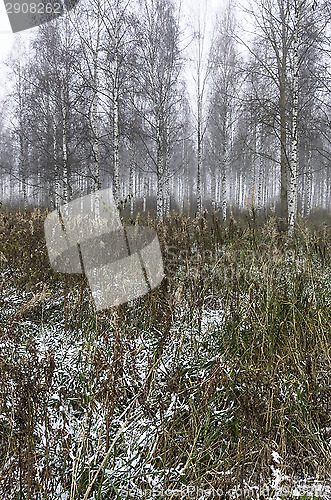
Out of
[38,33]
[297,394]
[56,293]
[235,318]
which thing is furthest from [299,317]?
[38,33]

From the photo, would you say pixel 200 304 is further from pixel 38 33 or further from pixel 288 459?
pixel 38 33

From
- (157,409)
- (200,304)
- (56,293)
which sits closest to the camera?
(157,409)

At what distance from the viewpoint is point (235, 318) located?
2480 millimetres

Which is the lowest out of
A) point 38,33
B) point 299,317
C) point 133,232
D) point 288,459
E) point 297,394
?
Result: point 288,459

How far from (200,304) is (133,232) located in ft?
7.13

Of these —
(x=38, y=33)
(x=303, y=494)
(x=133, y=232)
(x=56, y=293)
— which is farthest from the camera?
(x=38, y=33)

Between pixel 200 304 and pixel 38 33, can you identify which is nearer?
pixel 200 304

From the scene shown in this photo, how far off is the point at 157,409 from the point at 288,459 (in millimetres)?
728

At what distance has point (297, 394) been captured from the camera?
1734 mm

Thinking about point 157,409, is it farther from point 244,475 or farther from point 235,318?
point 235,318

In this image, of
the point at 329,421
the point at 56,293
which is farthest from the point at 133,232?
the point at 329,421

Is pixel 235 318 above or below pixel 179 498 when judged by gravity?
above

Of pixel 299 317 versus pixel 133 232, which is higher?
pixel 133 232

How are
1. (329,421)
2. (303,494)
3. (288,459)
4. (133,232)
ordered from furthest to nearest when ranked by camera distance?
(133,232) < (329,421) < (288,459) < (303,494)
